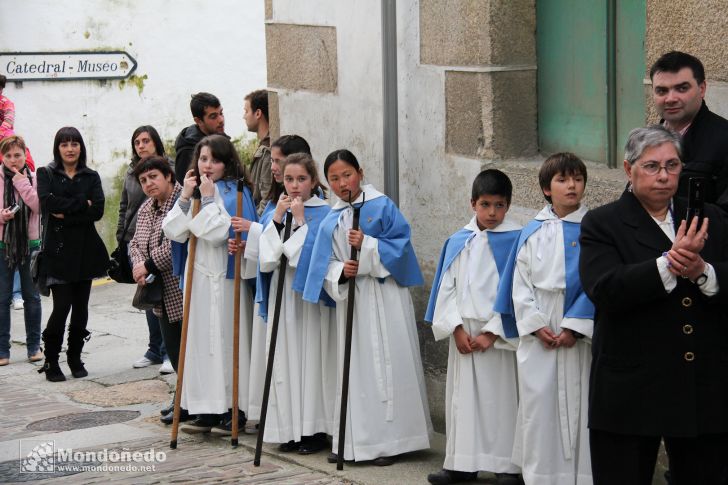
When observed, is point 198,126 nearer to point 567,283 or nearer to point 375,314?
point 375,314

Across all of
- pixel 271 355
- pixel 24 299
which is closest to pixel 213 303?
pixel 271 355

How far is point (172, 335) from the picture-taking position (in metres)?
8.48

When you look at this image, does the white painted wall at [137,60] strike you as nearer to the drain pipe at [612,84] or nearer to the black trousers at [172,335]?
the black trousers at [172,335]

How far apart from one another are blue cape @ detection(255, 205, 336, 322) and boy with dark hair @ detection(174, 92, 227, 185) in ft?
7.18

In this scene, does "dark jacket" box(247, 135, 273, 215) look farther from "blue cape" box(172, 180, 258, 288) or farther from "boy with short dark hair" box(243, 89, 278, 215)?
"blue cape" box(172, 180, 258, 288)

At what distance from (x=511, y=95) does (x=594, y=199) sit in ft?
3.31

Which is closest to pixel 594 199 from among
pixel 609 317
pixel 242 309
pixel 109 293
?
pixel 609 317

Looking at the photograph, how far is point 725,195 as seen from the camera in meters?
5.32

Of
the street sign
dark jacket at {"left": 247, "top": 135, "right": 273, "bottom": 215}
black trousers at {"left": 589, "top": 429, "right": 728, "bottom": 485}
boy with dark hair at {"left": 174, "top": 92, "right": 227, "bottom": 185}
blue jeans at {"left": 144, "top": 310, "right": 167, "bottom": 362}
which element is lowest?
blue jeans at {"left": 144, "top": 310, "right": 167, "bottom": 362}

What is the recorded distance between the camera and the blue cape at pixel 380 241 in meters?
7.14

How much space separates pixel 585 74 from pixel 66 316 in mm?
4677

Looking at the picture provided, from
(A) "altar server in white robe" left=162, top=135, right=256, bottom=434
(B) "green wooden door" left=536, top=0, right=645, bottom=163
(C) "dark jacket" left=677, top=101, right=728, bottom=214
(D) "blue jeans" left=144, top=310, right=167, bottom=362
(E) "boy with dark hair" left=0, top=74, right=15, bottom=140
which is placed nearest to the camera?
(C) "dark jacket" left=677, top=101, right=728, bottom=214

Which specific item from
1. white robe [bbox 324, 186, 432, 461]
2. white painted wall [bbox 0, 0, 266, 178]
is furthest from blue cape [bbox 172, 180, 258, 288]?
white painted wall [bbox 0, 0, 266, 178]

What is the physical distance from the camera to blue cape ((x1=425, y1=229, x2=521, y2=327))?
261 inches
